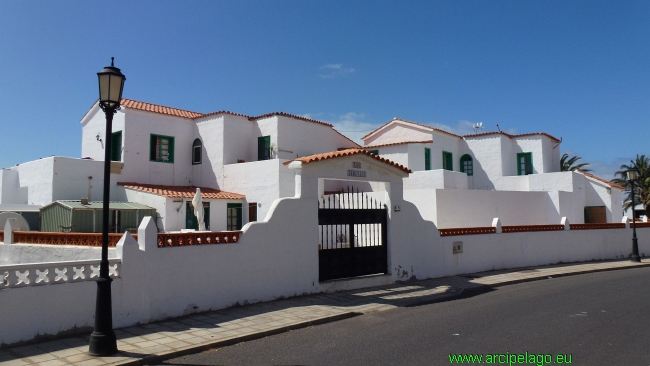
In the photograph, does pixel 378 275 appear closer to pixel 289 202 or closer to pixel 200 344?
pixel 289 202

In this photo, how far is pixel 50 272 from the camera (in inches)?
303

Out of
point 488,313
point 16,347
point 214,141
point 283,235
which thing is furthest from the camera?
point 214,141

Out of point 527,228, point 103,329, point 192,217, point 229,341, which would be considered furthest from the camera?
point 192,217

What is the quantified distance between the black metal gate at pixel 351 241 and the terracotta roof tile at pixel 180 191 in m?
8.98

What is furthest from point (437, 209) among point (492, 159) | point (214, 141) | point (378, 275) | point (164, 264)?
point (164, 264)

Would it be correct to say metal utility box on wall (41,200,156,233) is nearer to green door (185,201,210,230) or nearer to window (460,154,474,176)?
green door (185,201,210,230)

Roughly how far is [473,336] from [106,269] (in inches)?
233

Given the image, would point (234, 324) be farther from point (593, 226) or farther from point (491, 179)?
point (491, 179)

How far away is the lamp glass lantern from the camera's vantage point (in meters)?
7.22

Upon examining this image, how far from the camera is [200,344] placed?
738cm

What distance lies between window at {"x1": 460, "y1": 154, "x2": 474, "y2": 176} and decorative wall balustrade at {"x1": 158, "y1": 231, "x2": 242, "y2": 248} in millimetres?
20200

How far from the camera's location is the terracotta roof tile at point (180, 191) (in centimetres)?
1964

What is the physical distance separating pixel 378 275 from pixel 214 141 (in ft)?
41.7

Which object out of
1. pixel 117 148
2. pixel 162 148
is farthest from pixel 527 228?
pixel 117 148
